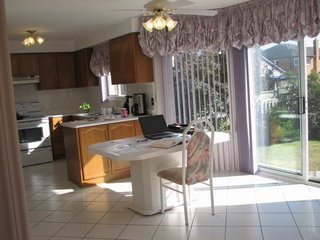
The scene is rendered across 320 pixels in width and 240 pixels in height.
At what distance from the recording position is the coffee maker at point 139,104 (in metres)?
5.36

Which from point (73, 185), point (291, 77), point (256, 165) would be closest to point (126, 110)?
point (73, 185)

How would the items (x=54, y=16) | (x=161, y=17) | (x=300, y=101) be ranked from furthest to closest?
(x=54, y=16), (x=300, y=101), (x=161, y=17)

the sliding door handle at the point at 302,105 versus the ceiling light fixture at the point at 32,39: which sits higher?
the ceiling light fixture at the point at 32,39

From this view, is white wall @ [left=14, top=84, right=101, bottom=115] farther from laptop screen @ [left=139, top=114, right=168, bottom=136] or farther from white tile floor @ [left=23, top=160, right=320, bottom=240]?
laptop screen @ [left=139, top=114, right=168, bottom=136]

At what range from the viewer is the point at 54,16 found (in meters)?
4.39

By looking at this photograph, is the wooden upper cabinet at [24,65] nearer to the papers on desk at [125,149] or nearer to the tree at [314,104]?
the papers on desk at [125,149]

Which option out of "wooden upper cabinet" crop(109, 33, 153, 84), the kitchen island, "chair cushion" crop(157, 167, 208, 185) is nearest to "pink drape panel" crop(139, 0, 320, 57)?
"wooden upper cabinet" crop(109, 33, 153, 84)

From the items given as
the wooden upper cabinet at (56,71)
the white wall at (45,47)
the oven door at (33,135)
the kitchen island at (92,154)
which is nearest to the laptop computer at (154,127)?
the kitchen island at (92,154)

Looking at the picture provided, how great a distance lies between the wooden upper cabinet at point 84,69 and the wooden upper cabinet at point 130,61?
1367 millimetres

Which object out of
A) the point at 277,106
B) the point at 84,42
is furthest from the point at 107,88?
the point at 277,106

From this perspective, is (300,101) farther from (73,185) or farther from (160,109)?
(73,185)

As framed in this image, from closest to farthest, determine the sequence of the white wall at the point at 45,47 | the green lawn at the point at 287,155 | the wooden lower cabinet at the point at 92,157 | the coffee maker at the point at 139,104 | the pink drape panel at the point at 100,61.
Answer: the green lawn at the point at 287,155 < the wooden lower cabinet at the point at 92,157 < the coffee maker at the point at 139,104 < the pink drape panel at the point at 100,61 < the white wall at the point at 45,47

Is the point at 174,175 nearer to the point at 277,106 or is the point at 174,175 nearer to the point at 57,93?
the point at 277,106

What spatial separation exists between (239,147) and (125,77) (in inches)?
76.3
